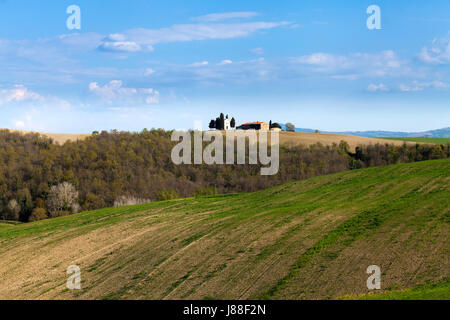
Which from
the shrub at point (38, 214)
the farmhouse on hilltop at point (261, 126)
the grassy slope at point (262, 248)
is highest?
the farmhouse on hilltop at point (261, 126)

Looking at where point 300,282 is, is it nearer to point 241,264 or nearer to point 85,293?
point 241,264

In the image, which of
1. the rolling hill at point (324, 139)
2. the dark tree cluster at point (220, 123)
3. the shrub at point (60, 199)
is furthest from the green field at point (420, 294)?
the dark tree cluster at point (220, 123)

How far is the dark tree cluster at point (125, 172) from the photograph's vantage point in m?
86.1

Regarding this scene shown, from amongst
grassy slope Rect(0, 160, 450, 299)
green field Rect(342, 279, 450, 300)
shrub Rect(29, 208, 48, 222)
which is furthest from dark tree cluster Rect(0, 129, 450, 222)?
green field Rect(342, 279, 450, 300)

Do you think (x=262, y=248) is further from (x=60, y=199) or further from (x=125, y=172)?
(x=125, y=172)

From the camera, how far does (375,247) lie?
66.5 ft

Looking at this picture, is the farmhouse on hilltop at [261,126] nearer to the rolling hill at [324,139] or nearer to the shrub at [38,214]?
the rolling hill at [324,139]

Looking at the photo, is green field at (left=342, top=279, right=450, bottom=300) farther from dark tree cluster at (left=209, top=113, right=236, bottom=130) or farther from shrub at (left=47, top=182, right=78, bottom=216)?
dark tree cluster at (left=209, top=113, right=236, bottom=130)

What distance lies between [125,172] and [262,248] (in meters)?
84.0

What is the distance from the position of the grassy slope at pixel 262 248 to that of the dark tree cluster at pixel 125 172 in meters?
43.4

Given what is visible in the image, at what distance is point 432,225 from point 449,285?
719 cm

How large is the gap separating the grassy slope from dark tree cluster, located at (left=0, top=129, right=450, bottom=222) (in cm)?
4337

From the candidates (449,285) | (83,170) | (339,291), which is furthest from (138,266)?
(83,170)

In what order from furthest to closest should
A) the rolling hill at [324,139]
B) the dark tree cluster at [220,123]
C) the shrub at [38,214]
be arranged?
the dark tree cluster at [220,123]
the rolling hill at [324,139]
the shrub at [38,214]
